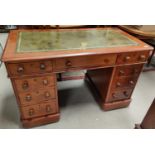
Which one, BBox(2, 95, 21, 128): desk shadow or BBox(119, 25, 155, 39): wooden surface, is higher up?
BBox(119, 25, 155, 39): wooden surface

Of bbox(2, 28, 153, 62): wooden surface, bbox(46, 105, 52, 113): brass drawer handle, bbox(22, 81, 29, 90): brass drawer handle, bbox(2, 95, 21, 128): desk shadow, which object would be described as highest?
bbox(2, 28, 153, 62): wooden surface

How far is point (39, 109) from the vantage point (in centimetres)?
134

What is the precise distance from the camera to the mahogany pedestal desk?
1045mm

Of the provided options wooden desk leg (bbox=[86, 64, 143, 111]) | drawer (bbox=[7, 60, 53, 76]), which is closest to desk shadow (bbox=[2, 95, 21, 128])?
drawer (bbox=[7, 60, 53, 76])

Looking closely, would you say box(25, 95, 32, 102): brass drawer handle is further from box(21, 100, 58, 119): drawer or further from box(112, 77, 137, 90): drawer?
box(112, 77, 137, 90): drawer

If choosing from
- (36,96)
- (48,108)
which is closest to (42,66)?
(36,96)

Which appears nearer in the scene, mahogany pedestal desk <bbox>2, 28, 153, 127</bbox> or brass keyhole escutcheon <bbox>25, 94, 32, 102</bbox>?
mahogany pedestal desk <bbox>2, 28, 153, 127</bbox>

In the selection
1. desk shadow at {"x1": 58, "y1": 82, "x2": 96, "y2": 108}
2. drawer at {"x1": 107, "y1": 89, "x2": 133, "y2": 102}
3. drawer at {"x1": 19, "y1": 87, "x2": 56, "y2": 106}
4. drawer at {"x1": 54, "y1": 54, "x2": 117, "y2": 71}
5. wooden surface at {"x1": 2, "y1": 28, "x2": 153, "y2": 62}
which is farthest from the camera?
desk shadow at {"x1": 58, "y1": 82, "x2": 96, "y2": 108}

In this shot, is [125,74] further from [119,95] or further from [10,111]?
[10,111]

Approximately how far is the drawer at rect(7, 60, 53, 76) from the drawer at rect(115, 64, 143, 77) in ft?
2.11

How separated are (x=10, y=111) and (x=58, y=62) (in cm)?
92

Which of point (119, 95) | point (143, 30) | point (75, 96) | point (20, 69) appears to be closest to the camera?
point (20, 69)

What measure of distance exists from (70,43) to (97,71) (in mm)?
627

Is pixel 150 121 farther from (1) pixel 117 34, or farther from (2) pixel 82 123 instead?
(1) pixel 117 34
